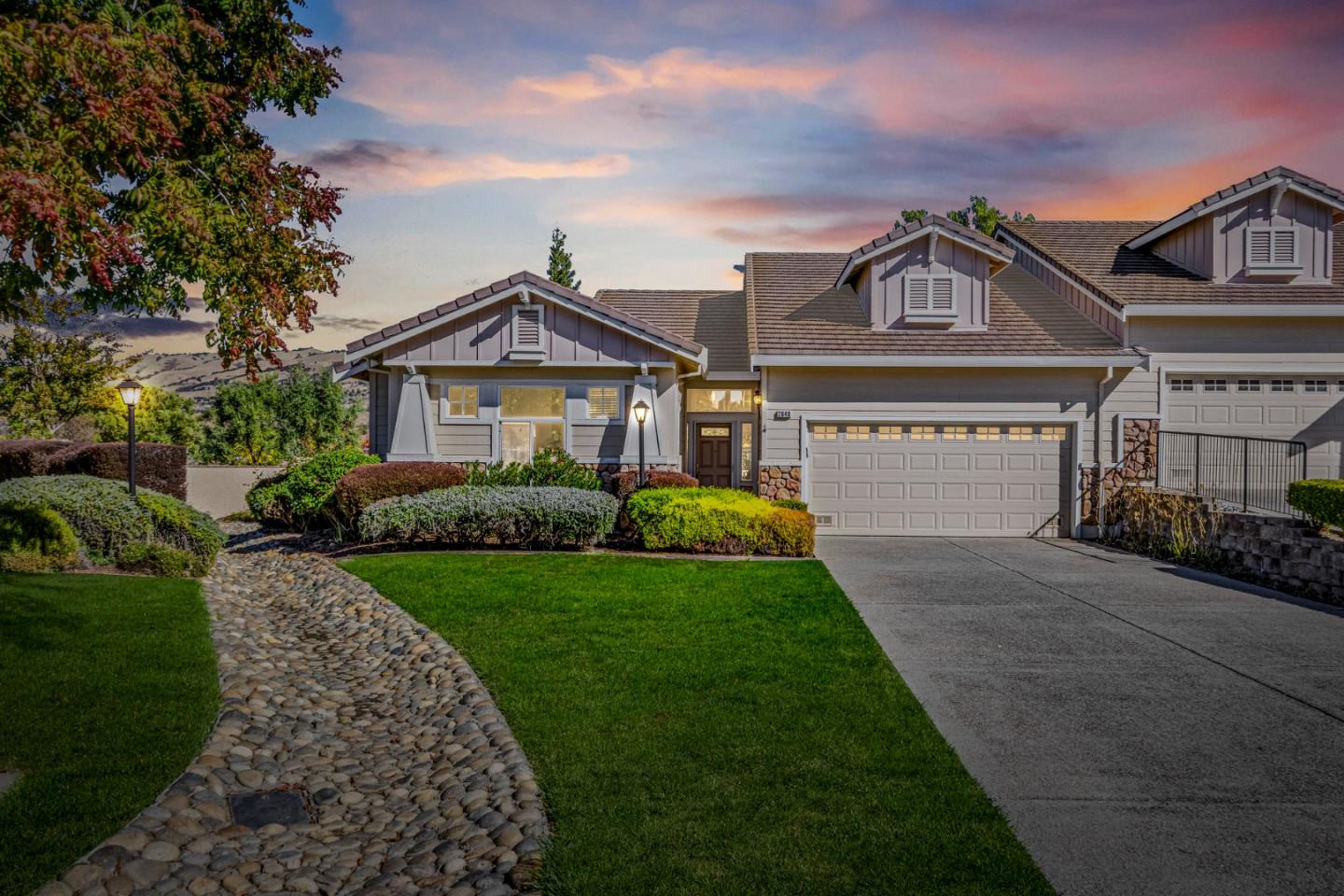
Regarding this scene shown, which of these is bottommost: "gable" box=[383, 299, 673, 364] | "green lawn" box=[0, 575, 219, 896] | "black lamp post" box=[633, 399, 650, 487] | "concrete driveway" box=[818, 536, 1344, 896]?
"concrete driveway" box=[818, 536, 1344, 896]

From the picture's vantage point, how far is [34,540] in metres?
9.52

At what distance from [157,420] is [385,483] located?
2041cm

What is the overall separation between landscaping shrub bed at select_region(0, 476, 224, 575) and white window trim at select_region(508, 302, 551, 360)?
613 centimetres

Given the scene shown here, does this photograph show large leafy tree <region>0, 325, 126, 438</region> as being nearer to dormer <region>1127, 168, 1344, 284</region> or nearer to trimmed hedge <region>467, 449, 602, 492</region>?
trimmed hedge <region>467, 449, 602, 492</region>

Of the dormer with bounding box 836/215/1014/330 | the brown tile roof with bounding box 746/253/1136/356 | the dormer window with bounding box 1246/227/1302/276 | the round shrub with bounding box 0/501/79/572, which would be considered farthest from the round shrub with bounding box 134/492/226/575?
the dormer window with bounding box 1246/227/1302/276

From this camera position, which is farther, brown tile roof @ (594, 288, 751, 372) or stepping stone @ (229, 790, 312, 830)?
brown tile roof @ (594, 288, 751, 372)

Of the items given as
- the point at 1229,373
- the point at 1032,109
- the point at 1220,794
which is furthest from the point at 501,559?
the point at 1229,373

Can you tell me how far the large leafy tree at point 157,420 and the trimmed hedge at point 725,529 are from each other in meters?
22.2

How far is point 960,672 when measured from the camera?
6484 mm

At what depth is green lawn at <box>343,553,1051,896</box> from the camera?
354 centimetres

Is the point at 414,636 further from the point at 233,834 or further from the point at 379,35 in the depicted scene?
the point at 379,35

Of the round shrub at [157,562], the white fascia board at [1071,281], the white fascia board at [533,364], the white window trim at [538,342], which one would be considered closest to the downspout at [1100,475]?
the white fascia board at [1071,281]

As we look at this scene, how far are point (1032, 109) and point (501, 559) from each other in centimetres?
1233

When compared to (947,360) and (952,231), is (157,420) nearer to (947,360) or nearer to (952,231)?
(947,360)
